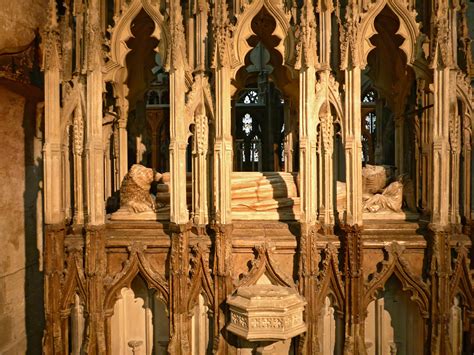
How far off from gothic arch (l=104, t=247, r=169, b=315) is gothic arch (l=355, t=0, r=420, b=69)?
3960 mm

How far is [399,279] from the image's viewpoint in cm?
519

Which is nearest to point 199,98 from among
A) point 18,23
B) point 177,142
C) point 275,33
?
point 177,142

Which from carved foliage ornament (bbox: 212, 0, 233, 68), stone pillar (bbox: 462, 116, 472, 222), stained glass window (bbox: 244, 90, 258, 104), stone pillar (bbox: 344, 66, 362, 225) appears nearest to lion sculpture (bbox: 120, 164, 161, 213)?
carved foliage ornament (bbox: 212, 0, 233, 68)

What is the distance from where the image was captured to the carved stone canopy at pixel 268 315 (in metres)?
4.50

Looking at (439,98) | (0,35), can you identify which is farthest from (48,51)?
(439,98)

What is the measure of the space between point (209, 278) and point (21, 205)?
12.1ft

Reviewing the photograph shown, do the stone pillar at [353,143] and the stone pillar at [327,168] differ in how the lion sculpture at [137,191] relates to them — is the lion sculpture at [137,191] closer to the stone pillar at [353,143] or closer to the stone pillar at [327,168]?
the stone pillar at [327,168]

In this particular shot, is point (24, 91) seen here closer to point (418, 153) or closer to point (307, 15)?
point (307, 15)

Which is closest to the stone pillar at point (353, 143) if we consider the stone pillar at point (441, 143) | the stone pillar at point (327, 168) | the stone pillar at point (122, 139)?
the stone pillar at point (327, 168)

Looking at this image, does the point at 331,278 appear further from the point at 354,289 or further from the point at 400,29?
the point at 400,29

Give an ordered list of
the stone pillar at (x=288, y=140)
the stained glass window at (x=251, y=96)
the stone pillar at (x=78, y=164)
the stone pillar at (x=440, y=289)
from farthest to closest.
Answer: the stained glass window at (x=251, y=96) < the stone pillar at (x=288, y=140) < the stone pillar at (x=78, y=164) < the stone pillar at (x=440, y=289)

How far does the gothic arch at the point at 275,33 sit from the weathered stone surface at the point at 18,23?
11.3 feet

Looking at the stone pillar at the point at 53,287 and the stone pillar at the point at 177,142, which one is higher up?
the stone pillar at the point at 177,142

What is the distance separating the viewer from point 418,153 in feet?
20.0
